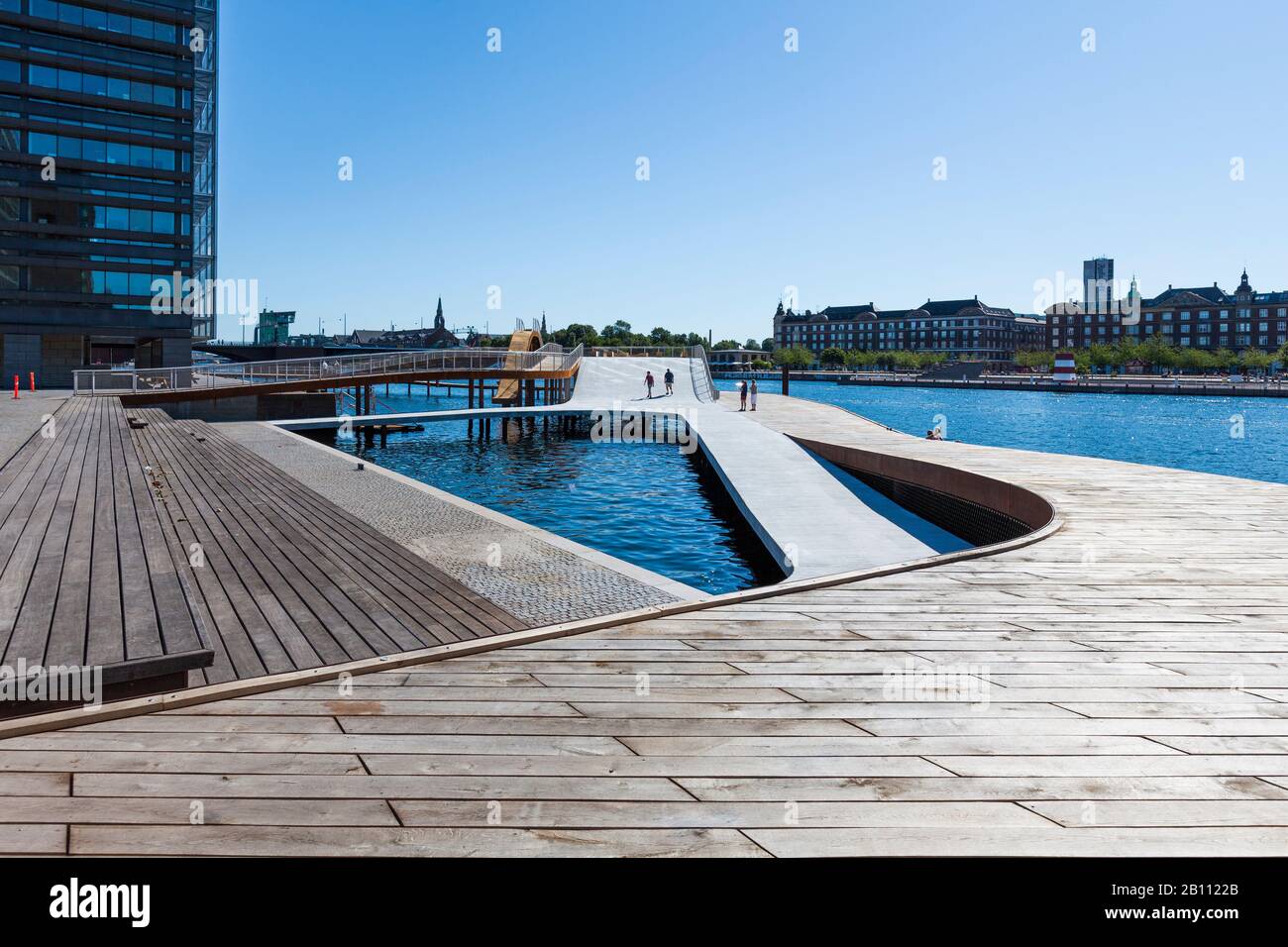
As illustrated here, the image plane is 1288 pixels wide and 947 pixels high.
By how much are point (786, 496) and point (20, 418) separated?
61.4 feet

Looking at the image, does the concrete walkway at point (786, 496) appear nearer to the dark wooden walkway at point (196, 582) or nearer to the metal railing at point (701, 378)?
the dark wooden walkway at point (196, 582)

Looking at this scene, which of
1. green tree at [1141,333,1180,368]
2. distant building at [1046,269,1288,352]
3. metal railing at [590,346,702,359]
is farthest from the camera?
distant building at [1046,269,1288,352]

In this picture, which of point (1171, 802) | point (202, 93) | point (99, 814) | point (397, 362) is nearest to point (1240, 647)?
point (1171, 802)

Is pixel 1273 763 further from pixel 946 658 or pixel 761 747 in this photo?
pixel 761 747

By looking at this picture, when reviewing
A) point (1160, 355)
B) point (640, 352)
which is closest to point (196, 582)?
point (640, 352)

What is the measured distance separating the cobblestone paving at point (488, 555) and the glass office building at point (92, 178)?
42.6m

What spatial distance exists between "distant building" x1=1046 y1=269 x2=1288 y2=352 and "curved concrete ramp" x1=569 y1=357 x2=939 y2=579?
166 m

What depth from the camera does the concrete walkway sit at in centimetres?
1393

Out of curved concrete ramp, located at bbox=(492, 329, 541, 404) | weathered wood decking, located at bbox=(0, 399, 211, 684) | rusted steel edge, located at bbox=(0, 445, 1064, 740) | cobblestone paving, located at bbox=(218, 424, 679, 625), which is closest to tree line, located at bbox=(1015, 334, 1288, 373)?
curved concrete ramp, located at bbox=(492, 329, 541, 404)

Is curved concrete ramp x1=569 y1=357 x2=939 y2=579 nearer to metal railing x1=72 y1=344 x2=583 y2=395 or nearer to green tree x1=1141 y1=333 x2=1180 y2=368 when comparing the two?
metal railing x1=72 y1=344 x2=583 y2=395

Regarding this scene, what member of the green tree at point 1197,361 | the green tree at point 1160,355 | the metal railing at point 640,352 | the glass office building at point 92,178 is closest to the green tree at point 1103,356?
the green tree at point 1160,355

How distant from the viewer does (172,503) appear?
13.0 m
